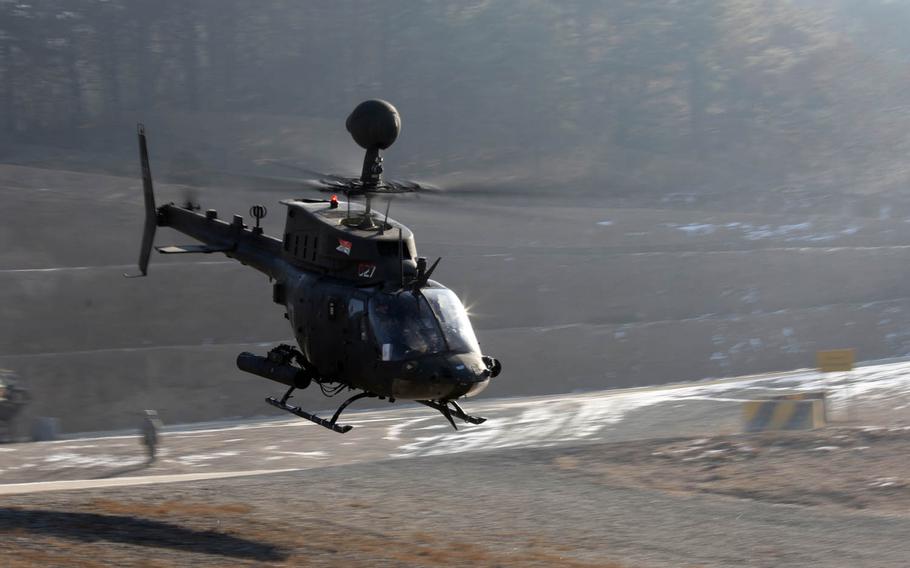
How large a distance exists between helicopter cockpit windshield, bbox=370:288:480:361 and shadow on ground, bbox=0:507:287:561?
3429 mm

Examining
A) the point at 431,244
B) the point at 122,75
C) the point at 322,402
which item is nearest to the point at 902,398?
the point at 322,402

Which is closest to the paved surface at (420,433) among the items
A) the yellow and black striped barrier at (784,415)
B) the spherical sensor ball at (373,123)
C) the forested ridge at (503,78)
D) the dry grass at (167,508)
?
the yellow and black striped barrier at (784,415)

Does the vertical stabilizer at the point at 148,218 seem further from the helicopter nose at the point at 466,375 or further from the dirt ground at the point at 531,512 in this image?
the helicopter nose at the point at 466,375

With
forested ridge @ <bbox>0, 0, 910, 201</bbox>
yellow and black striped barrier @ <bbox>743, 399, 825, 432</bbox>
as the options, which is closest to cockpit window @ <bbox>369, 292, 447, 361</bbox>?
yellow and black striped barrier @ <bbox>743, 399, 825, 432</bbox>

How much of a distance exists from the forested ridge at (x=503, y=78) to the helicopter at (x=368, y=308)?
57.8m

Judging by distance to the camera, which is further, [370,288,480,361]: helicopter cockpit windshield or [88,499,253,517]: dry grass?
[88,499,253,517]: dry grass

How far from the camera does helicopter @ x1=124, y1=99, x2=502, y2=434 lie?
600 inches

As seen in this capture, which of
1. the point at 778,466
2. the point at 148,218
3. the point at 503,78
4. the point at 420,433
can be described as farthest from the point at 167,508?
the point at 503,78

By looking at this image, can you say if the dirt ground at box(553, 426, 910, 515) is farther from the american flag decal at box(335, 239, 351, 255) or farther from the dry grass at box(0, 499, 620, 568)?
the american flag decal at box(335, 239, 351, 255)

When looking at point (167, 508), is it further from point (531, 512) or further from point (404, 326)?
point (531, 512)

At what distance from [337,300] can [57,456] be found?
12.0 meters

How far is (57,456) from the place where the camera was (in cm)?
2519

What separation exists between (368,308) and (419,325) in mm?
864

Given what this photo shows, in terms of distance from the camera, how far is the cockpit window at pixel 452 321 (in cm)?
1541
